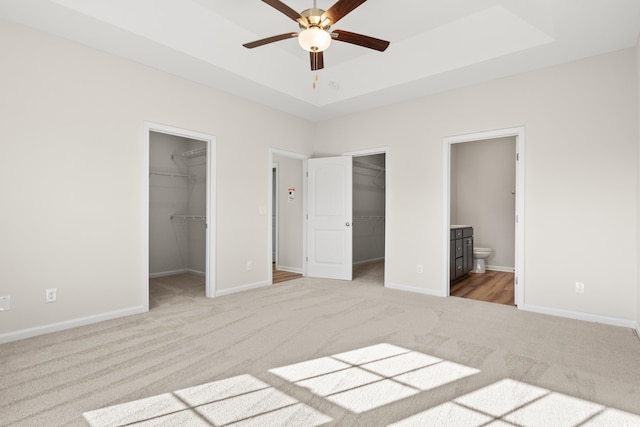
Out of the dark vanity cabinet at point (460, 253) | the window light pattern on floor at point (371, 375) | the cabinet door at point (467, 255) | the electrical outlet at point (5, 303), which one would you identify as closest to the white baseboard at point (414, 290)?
the dark vanity cabinet at point (460, 253)

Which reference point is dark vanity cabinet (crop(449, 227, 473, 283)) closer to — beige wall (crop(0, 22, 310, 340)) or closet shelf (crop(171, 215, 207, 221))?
beige wall (crop(0, 22, 310, 340))

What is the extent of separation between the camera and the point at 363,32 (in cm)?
394

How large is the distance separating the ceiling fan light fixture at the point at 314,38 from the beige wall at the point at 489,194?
5254mm

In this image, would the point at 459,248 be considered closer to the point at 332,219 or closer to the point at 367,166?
the point at 332,219

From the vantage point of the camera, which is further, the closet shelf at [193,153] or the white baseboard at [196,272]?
the white baseboard at [196,272]

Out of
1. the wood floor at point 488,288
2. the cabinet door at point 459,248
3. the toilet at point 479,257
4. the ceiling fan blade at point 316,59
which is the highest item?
the ceiling fan blade at point 316,59

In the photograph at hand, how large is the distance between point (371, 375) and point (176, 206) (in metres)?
5.13

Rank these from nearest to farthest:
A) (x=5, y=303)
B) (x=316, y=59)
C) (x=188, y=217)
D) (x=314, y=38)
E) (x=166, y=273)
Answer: (x=314, y=38) < (x=5, y=303) < (x=316, y=59) < (x=166, y=273) < (x=188, y=217)

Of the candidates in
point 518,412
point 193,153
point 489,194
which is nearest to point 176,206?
point 193,153

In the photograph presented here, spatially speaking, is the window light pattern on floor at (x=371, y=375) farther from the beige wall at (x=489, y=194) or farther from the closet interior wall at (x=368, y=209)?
the beige wall at (x=489, y=194)

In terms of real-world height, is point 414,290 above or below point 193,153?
below

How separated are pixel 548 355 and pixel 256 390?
7.40 ft

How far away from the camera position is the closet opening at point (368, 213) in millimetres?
7098

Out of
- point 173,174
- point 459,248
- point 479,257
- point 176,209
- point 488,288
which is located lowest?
point 488,288
